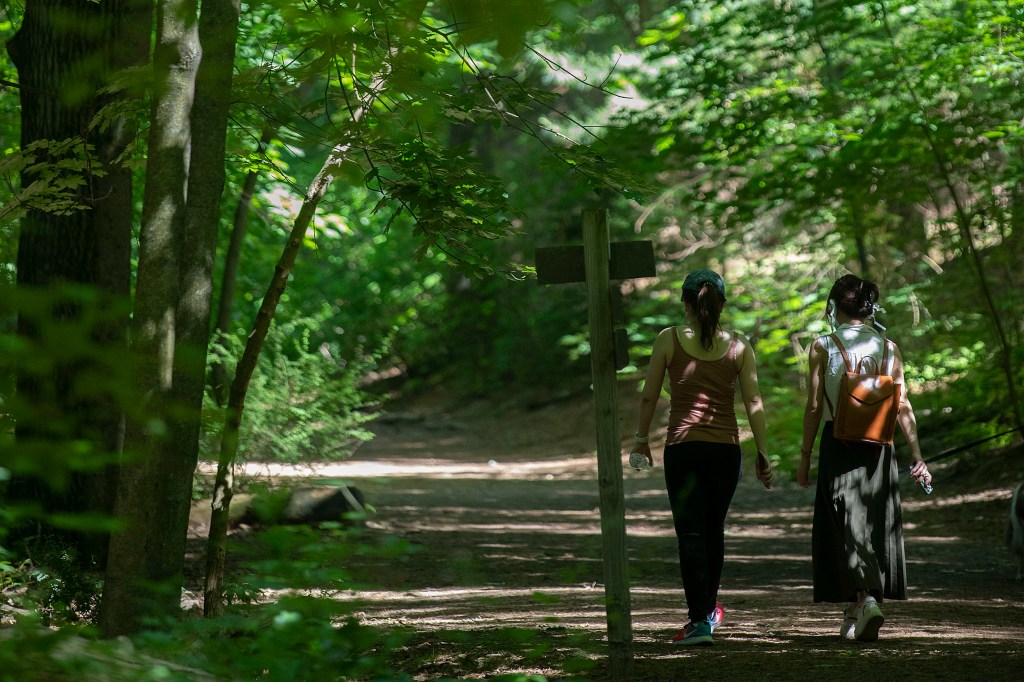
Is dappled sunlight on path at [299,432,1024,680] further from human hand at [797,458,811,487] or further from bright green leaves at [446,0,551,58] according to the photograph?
bright green leaves at [446,0,551,58]

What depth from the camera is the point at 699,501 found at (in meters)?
5.93

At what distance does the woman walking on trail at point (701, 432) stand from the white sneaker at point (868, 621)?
783 millimetres

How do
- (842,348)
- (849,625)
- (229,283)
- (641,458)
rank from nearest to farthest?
(641,458), (849,625), (842,348), (229,283)

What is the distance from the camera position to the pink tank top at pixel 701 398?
5934 millimetres

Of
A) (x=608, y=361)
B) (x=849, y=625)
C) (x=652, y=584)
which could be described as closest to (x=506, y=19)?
(x=608, y=361)

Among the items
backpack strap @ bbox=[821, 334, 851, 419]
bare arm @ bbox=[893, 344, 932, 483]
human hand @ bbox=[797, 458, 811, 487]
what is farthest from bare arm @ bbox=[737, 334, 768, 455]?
bare arm @ bbox=[893, 344, 932, 483]

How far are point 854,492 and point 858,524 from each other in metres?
0.18

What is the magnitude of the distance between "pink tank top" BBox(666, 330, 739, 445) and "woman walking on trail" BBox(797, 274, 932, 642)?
501mm

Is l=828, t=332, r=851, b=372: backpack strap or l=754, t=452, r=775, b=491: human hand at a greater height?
l=828, t=332, r=851, b=372: backpack strap

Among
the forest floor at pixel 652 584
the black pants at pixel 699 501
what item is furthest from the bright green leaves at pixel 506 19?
the black pants at pixel 699 501

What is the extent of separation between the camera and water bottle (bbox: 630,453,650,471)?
5.66 meters

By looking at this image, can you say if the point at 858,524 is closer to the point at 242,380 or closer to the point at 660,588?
the point at 660,588

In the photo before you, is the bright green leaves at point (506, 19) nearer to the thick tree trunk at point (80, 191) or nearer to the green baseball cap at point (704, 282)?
the green baseball cap at point (704, 282)

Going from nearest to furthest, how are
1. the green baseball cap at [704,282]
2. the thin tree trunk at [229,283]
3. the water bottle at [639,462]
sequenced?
the water bottle at [639,462] < the green baseball cap at [704,282] < the thin tree trunk at [229,283]
